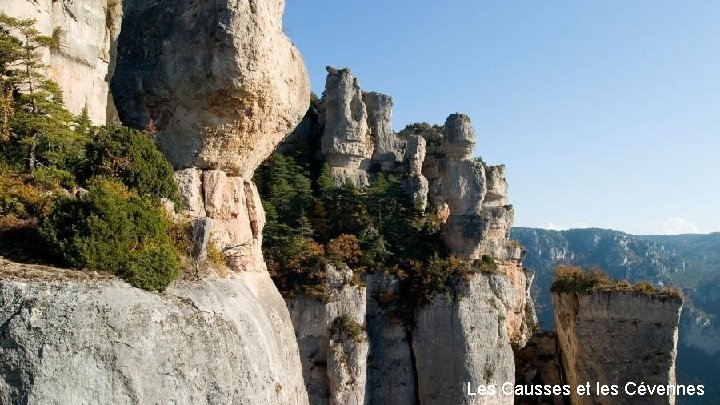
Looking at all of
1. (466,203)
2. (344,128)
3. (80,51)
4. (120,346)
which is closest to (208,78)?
(80,51)

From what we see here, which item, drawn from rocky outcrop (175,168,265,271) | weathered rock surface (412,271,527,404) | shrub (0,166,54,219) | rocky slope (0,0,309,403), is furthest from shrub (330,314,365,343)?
shrub (0,166,54,219)

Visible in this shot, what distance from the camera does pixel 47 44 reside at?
1260cm

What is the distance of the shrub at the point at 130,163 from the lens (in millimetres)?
11867

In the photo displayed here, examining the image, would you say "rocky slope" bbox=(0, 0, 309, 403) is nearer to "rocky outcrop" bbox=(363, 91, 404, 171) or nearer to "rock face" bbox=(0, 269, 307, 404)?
"rock face" bbox=(0, 269, 307, 404)

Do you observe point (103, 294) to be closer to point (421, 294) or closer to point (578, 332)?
point (421, 294)

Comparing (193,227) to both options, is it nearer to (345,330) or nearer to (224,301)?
(224,301)

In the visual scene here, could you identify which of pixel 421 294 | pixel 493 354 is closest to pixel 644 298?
pixel 493 354

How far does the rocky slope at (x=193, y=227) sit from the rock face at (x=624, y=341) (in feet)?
63.1

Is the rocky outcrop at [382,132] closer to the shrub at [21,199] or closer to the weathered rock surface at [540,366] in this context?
the weathered rock surface at [540,366]

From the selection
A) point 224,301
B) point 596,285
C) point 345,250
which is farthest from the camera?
point 345,250

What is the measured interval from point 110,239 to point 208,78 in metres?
5.02

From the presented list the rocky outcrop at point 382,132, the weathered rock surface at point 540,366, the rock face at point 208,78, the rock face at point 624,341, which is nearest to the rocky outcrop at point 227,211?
the rock face at point 208,78

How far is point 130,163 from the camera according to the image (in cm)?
1188

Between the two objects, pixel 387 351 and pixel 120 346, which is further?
pixel 387 351
